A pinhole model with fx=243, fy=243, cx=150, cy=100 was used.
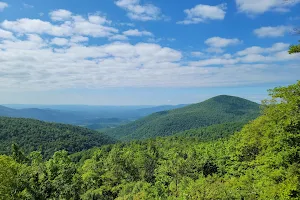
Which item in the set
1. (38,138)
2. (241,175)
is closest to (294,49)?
(241,175)

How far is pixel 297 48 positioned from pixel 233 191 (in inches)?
496

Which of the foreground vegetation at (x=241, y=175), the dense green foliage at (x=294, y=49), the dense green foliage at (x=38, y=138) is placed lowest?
the dense green foliage at (x=38, y=138)

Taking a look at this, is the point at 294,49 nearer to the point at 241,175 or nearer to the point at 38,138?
the point at 241,175

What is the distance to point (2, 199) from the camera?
20.7m

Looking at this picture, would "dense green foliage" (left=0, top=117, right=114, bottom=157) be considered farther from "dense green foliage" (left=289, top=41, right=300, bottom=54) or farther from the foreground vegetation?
"dense green foliage" (left=289, top=41, right=300, bottom=54)

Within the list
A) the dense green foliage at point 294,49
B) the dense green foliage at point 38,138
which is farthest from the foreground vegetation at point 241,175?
the dense green foliage at point 38,138

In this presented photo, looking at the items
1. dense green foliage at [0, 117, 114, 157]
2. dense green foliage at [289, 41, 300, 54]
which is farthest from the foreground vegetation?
dense green foliage at [0, 117, 114, 157]

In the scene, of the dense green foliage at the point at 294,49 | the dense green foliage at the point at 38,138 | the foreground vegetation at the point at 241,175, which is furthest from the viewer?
the dense green foliage at the point at 38,138

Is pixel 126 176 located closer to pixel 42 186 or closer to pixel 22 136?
pixel 42 186

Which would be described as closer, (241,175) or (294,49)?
(294,49)

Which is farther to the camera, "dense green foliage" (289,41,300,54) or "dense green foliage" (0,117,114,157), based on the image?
"dense green foliage" (0,117,114,157)

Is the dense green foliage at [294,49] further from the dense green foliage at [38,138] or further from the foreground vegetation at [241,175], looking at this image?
the dense green foliage at [38,138]

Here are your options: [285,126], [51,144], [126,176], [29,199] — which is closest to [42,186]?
[29,199]

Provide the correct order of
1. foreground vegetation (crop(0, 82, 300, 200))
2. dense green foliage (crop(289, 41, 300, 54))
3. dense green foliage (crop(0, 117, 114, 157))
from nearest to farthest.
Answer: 1. dense green foliage (crop(289, 41, 300, 54))
2. foreground vegetation (crop(0, 82, 300, 200))
3. dense green foliage (crop(0, 117, 114, 157))
